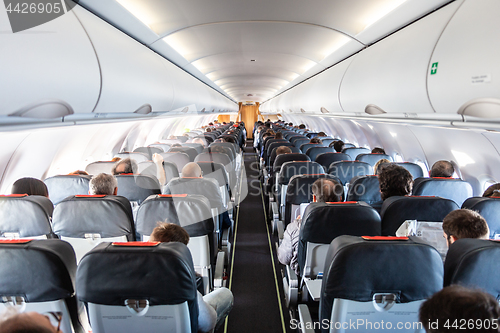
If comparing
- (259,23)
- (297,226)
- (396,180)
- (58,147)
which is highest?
(259,23)

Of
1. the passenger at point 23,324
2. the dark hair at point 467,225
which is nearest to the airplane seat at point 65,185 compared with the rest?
the passenger at point 23,324

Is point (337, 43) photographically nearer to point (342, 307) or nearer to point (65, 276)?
point (342, 307)

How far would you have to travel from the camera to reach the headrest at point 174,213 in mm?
2867

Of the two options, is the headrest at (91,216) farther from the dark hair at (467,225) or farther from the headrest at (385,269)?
the dark hair at (467,225)

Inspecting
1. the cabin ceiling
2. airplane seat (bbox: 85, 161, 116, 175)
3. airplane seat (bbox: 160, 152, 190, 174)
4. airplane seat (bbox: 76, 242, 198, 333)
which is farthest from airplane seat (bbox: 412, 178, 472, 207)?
airplane seat (bbox: 85, 161, 116, 175)

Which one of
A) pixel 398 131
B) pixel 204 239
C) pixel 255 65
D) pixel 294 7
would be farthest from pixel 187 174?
pixel 255 65

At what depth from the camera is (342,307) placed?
1.83 metres

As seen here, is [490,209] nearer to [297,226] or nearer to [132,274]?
[297,226]

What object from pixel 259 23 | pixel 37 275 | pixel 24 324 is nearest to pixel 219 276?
pixel 37 275

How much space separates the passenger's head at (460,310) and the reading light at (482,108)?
160 cm

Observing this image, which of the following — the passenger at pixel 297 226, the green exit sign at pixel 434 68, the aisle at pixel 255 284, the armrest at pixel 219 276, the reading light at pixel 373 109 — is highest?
the green exit sign at pixel 434 68

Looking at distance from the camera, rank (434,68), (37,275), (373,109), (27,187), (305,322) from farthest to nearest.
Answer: (373,109) → (27,187) → (434,68) → (305,322) → (37,275)

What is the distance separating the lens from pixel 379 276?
1.71m

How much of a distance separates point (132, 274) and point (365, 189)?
3.23 metres
